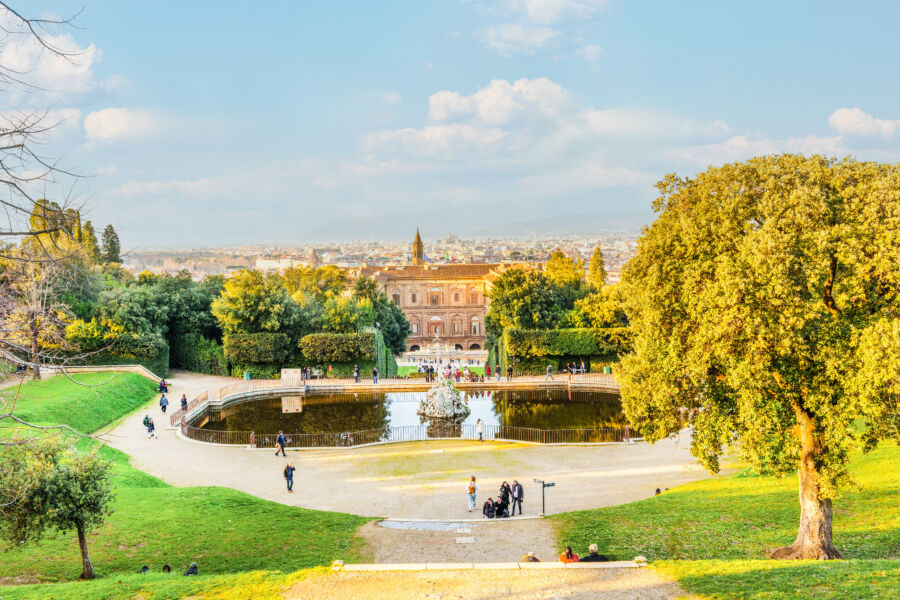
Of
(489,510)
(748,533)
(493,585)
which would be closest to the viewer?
(493,585)

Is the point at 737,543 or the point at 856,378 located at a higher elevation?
the point at 856,378

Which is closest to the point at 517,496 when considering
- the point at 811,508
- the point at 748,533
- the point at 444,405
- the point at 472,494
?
the point at 472,494

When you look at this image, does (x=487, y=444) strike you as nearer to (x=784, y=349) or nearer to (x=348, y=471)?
(x=348, y=471)

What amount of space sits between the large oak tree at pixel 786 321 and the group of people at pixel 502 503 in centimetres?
479

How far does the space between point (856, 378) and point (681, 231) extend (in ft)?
14.0

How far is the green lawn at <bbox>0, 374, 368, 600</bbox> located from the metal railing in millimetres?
6301

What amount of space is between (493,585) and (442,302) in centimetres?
8020

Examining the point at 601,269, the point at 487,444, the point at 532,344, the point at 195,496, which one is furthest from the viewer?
the point at 601,269

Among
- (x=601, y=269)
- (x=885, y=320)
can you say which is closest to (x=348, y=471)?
(x=885, y=320)

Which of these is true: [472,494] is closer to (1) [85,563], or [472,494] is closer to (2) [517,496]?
(2) [517,496]

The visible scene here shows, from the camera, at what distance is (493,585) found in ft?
33.6

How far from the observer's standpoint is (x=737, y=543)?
1347 cm

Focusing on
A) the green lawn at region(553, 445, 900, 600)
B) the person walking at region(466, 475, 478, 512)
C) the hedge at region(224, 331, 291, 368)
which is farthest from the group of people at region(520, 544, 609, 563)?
the hedge at region(224, 331, 291, 368)

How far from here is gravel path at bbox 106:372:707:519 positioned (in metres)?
17.9
